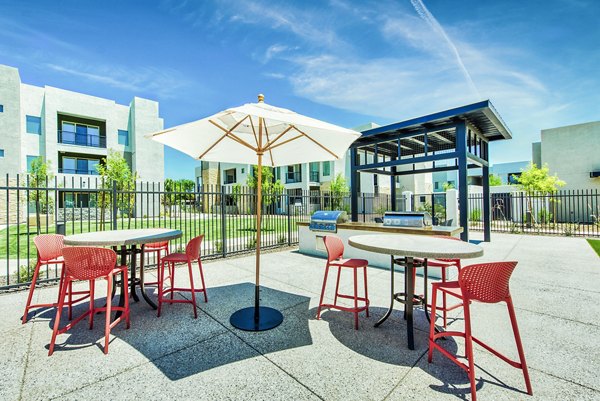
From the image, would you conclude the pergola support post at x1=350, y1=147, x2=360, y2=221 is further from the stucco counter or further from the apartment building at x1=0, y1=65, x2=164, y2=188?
the apartment building at x1=0, y1=65, x2=164, y2=188

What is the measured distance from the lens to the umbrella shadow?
101 inches

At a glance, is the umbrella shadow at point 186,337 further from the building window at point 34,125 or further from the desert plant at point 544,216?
the building window at point 34,125

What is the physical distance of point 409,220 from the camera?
5957mm

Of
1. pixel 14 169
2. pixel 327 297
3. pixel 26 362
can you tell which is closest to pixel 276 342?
pixel 327 297

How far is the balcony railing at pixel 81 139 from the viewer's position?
23.5m

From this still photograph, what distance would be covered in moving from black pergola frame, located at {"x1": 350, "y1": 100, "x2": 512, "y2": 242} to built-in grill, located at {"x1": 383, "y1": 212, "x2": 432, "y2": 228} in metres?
1.48

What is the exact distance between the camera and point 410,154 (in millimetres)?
11922

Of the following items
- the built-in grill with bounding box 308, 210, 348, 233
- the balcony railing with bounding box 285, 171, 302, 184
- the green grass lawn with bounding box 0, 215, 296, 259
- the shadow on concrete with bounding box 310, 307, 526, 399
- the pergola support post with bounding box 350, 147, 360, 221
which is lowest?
the shadow on concrete with bounding box 310, 307, 526, 399

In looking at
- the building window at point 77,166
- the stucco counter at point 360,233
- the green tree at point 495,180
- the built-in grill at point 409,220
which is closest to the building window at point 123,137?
the building window at point 77,166

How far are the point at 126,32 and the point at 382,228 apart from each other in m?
8.26

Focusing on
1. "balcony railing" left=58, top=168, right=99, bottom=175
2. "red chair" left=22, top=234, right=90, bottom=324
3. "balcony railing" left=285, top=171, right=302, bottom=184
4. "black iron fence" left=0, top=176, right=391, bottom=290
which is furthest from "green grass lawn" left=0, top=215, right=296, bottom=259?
"balcony railing" left=285, top=171, right=302, bottom=184

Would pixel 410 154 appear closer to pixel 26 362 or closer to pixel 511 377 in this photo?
pixel 511 377

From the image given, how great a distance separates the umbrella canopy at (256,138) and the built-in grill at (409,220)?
251 cm

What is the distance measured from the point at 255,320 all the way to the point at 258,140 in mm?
2565
